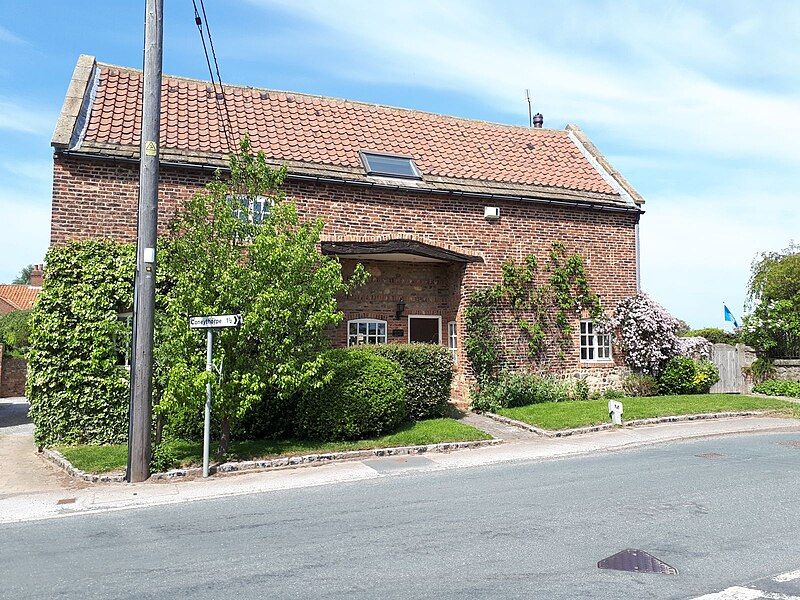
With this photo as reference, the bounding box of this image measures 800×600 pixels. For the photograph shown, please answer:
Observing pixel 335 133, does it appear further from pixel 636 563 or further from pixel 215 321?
pixel 636 563

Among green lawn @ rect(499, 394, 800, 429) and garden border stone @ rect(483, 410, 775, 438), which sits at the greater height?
green lawn @ rect(499, 394, 800, 429)

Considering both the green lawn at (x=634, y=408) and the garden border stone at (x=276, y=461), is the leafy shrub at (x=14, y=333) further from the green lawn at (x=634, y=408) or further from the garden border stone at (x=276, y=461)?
the green lawn at (x=634, y=408)

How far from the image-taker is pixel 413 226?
15.8m

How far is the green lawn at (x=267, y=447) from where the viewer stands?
414 inches

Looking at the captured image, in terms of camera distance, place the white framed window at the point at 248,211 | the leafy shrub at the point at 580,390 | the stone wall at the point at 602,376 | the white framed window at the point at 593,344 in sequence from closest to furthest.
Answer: the white framed window at the point at 248,211
the leafy shrub at the point at 580,390
the stone wall at the point at 602,376
the white framed window at the point at 593,344

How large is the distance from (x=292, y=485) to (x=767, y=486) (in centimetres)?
610

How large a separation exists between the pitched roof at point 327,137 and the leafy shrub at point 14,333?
15.6 meters

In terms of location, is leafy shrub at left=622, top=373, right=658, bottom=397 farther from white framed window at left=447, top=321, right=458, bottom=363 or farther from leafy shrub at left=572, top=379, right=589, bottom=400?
white framed window at left=447, top=321, right=458, bottom=363

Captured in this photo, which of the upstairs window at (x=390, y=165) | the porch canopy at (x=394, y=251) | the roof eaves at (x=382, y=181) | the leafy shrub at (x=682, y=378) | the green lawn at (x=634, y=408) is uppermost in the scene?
the upstairs window at (x=390, y=165)

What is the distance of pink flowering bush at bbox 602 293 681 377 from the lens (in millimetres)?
17266

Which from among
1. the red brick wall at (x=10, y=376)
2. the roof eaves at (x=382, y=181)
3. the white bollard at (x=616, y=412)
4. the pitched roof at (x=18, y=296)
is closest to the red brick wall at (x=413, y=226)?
the roof eaves at (x=382, y=181)

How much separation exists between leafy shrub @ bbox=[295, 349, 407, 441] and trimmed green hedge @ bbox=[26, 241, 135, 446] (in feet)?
11.3

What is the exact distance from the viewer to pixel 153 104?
10086 mm

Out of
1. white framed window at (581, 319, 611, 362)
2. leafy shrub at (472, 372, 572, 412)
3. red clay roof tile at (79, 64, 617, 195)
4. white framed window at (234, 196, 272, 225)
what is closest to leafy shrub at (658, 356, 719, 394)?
white framed window at (581, 319, 611, 362)
